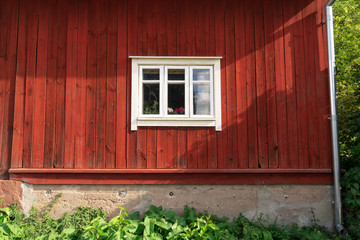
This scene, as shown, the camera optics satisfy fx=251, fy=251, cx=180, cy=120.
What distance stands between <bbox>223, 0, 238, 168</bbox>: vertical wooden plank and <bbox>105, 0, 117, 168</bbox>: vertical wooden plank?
88.7 inches

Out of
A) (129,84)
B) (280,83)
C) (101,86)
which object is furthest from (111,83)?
(280,83)

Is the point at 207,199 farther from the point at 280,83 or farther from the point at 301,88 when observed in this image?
the point at 301,88

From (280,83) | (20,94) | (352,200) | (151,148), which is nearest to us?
(352,200)

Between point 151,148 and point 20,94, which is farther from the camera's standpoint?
point 20,94

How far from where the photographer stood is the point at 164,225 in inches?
152

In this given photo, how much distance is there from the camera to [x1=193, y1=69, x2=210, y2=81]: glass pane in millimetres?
5078

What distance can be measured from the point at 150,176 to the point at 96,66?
8.00 ft

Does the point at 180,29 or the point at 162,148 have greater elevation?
the point at 180,29

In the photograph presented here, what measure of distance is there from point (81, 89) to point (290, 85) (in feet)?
13.8

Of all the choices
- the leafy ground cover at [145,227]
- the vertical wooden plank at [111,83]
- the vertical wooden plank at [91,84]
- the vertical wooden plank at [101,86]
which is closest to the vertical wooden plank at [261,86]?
the leafy ground cover at [145,227]

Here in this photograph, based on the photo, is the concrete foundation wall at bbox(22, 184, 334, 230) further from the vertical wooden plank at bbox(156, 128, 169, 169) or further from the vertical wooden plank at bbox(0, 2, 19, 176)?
the vertical wooden plank at bbox(0, 2, 19, 176)

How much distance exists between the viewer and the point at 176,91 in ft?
16.5

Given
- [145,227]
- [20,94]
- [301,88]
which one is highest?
[301,88]

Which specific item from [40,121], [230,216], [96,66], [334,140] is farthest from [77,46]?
[334,140]
